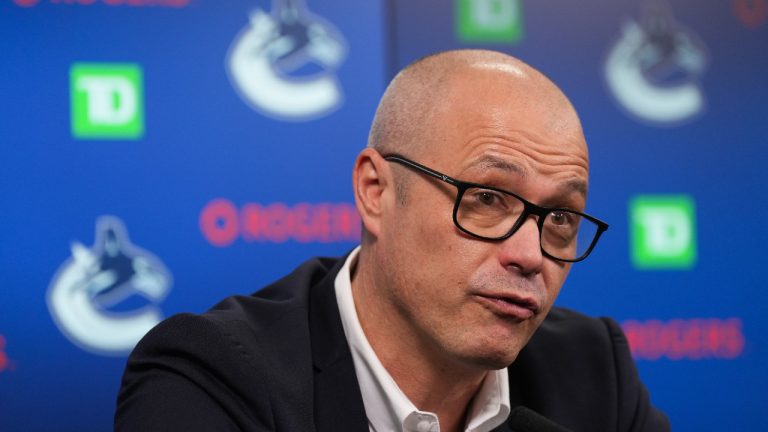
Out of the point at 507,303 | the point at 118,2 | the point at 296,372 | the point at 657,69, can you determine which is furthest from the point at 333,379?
the point at 657,69

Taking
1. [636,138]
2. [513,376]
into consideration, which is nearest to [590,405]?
[513,376]

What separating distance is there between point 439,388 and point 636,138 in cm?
122

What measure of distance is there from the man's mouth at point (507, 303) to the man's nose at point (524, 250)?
0.04 metres

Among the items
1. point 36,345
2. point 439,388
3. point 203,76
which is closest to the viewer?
point 439,388

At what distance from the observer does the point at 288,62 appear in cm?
230

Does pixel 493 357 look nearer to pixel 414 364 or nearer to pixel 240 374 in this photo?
pixel 414 364

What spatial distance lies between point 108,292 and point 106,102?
1.43ft

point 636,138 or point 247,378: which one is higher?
point 636,138

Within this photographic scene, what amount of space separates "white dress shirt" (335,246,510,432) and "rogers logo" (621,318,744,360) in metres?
0.93

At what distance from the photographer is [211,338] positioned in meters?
1.41

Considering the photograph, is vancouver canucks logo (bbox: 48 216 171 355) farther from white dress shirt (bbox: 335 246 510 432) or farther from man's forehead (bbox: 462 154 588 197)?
man's forehead (bbox: 462 154 588 197)

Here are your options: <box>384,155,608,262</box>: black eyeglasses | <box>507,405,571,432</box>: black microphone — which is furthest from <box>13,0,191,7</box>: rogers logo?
<box>507,405,571,432</box>: black microphone

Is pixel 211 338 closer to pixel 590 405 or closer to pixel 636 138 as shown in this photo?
pixel 590 405

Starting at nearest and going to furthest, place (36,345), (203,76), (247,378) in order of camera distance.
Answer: (247,378)
(36,345)
(203,76)
